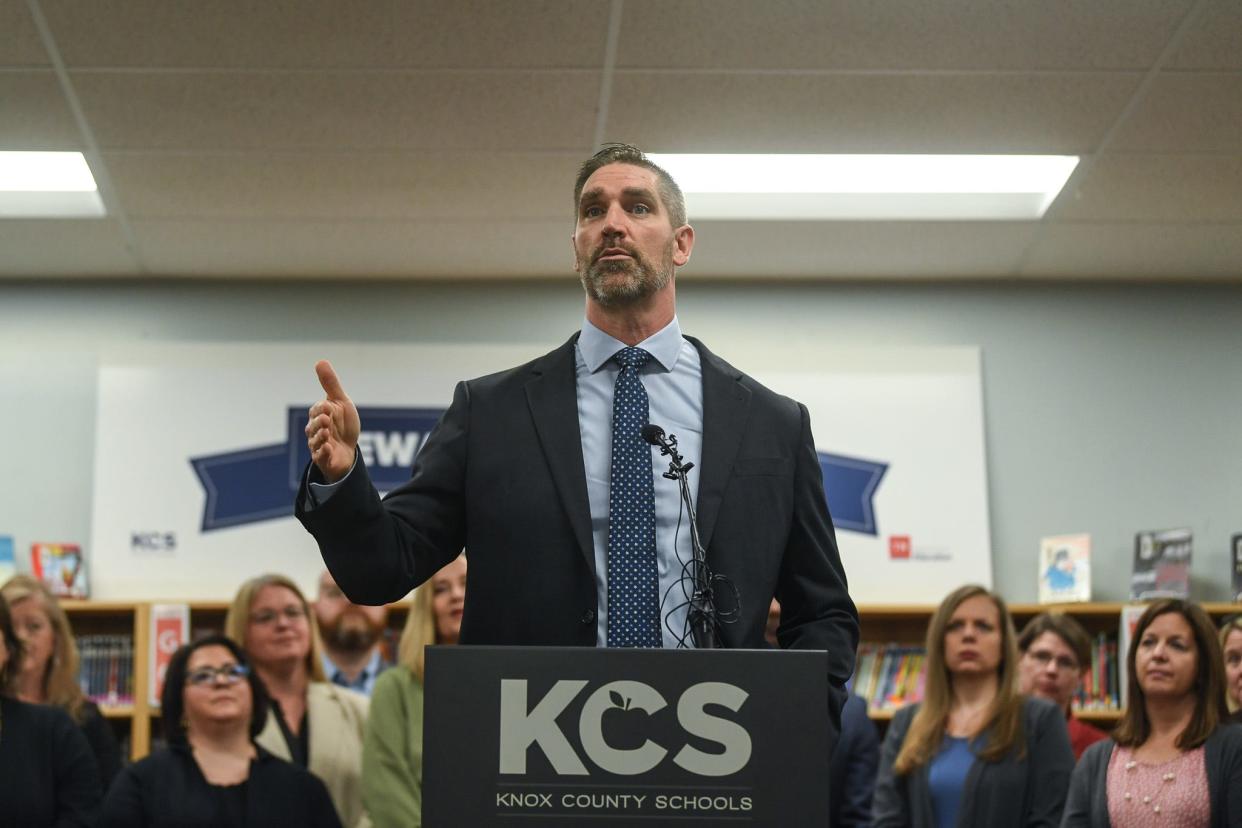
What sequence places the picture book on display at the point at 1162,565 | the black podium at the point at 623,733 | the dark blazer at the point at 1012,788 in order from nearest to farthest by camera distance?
the black podium at the point at 623,733 < the dark blazer at the point at 1012,788 < the picture book on display at the point at 1162,565

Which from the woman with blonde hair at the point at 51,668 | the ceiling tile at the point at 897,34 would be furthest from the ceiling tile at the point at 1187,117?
the woman with blonde hair at the point at 51,668

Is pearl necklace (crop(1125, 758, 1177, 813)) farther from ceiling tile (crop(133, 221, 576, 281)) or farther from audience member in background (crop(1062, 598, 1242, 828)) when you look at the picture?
ceiling tile (crop(133, 221, 576, 281))

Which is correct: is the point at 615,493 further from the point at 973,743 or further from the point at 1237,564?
the point at 1237,564

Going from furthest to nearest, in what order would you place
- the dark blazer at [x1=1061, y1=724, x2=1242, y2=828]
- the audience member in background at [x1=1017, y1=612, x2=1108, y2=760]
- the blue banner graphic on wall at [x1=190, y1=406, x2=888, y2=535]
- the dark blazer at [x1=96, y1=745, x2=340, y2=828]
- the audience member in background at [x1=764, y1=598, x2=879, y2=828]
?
the blue banner graphic on wall at [x1=190, y1=406, x2=888, y2=535] < the audience member in background at [x1=1017, y1=612, x2=1108, y2=760] < the audience member in background at [x1=764, y1=598, x2=879, y2=828] < the dark blazer at [x1=96, y1=745, x2=340, y2=828] < the dark blazer at [x1=1061, y1=724, x2=1242, y2=828]

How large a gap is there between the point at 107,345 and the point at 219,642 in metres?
2.48

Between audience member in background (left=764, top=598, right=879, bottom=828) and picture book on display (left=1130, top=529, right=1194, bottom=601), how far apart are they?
193cm

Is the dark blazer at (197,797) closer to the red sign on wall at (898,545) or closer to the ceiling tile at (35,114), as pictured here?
the ceiling tile at (35,114)

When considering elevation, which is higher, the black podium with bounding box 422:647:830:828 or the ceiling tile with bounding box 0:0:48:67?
the ceiling tile with bounding box 0:0:48:67

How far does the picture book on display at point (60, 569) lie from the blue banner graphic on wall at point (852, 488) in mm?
2911

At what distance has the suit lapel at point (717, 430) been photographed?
6.31 feet

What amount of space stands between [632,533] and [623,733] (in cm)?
40

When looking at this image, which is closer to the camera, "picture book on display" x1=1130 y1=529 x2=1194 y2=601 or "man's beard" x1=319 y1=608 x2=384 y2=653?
"man's beard" x1=319 y1=608 x2=384 y2=653

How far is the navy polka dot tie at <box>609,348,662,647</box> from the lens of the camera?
1.87 m

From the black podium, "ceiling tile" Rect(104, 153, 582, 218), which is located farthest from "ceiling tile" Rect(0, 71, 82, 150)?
the black podium
